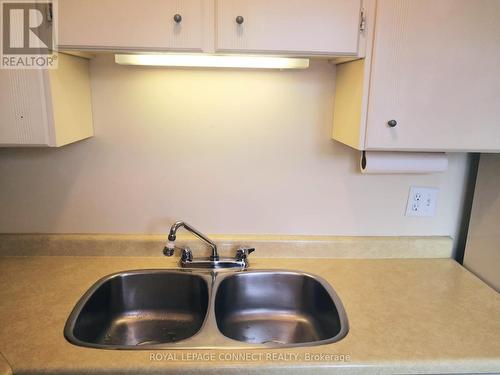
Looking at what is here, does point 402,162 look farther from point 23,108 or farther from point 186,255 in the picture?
point 23,108

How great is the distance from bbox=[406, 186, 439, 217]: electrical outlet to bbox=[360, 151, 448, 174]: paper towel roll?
0.74ft

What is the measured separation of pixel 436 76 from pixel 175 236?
1.03 metres

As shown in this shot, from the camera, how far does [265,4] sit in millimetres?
1033

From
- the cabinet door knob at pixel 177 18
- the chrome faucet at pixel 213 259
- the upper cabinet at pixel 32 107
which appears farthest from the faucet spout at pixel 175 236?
the cabinet door knob at pixel 177 18

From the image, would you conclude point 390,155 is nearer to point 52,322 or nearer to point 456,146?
point 456,146

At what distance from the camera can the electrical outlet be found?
5.02 ft

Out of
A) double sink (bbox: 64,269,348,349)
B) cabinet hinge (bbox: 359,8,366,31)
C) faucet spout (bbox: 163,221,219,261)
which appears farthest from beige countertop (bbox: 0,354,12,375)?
cabinet hinge (bbox: 359,8,366,31)

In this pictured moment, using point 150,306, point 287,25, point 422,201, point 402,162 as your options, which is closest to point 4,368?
point 150,306

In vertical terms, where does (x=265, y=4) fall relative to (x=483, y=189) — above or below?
above

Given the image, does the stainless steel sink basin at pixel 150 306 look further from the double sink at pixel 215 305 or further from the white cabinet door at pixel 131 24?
the white cabinet door at pixel 131 24

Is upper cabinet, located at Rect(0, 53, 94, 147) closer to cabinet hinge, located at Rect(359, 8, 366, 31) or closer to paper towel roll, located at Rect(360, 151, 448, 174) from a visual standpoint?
cabinet hinge, located at Rect(359, 8, 366, 31)

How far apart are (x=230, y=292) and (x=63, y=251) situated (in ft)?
2.35

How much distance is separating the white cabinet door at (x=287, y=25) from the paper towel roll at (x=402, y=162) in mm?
406

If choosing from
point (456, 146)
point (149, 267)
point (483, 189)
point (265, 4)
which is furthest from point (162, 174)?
point (483, 189)
